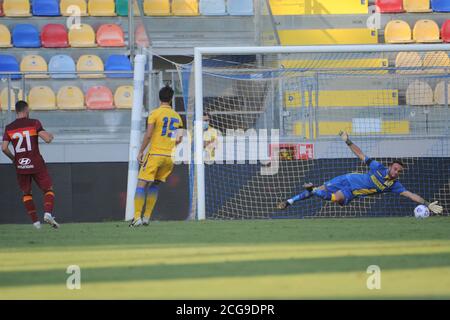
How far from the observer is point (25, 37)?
63.5 ft

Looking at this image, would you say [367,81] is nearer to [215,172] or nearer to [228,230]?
[215,172]

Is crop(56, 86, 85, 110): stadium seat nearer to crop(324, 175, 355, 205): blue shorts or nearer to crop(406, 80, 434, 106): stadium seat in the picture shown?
crop(324, 175, 355, 205): blue shorts

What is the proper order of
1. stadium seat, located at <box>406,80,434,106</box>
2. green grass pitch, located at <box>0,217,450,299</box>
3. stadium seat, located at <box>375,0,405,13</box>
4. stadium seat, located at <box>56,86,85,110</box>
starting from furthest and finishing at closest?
1. stadium seat, located at <box>375,0,405,13</box>
2. stadium seat, located at <box>56,86,85,110</box>
3. stadium seat, located at <box>406,80,434,106</box>
4. green grass pitch, located at <box>0,217,450,299</box>

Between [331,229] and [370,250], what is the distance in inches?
127

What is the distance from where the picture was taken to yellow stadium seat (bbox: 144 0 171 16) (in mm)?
19703

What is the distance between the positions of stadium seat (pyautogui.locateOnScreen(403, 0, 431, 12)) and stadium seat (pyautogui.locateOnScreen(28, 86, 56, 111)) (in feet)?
22.7

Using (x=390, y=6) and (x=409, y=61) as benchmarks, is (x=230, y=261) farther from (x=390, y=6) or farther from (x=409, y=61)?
(x=390, y=6)

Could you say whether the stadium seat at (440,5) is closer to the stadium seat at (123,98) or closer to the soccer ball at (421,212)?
the soccer ball at (421,212)

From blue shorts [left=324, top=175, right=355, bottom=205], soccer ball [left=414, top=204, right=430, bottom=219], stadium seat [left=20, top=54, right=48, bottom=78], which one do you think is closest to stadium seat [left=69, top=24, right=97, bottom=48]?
stadium seat [left=20, top=54, right=48, bottom=78]

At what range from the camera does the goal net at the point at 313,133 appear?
16500 millimetres

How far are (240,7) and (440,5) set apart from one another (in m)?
3.78

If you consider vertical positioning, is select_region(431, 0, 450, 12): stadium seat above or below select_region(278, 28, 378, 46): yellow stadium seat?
above

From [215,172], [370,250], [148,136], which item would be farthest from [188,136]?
[370,250]

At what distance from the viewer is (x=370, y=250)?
923cm
